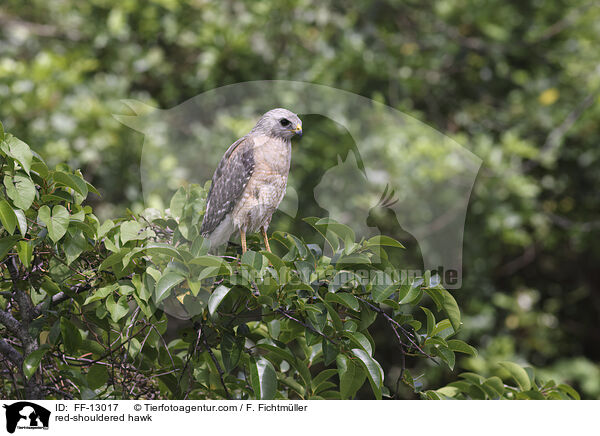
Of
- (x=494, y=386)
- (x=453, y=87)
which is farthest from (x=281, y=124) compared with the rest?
(x=453, y=87)

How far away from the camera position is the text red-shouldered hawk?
69 cm

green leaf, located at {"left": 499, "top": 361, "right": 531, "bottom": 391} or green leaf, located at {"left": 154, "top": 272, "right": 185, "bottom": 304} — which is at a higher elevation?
green leaf, located at {"left": 154, "top": 272, "right": 185, "bottom": 304}

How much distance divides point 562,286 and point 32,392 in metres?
2.37

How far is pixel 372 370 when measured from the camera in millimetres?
657

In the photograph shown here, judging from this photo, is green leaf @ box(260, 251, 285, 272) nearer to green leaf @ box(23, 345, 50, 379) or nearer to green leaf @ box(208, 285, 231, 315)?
Answer: green leaf @ box(208, 285, 231, 315)

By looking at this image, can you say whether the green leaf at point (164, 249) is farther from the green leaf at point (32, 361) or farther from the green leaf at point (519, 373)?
the green leaf at point (519, 373)

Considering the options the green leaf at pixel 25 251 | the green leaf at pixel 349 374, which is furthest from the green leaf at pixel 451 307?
the green leaf at pixel 25 251

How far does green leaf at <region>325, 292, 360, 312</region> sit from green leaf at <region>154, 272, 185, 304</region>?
176 mm

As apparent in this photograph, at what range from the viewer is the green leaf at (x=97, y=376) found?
0.76m

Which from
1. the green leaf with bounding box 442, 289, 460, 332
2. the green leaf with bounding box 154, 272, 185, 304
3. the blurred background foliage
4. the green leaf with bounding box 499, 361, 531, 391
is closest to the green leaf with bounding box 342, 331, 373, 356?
the green leaf with bounding box 442, 289, 460, 332

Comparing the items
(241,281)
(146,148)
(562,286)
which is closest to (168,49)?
(146,148)

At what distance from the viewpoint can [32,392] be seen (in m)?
0.72

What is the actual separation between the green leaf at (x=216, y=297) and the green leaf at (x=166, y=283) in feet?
0.13

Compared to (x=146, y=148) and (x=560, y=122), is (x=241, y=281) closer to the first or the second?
(x=146, y=148)
